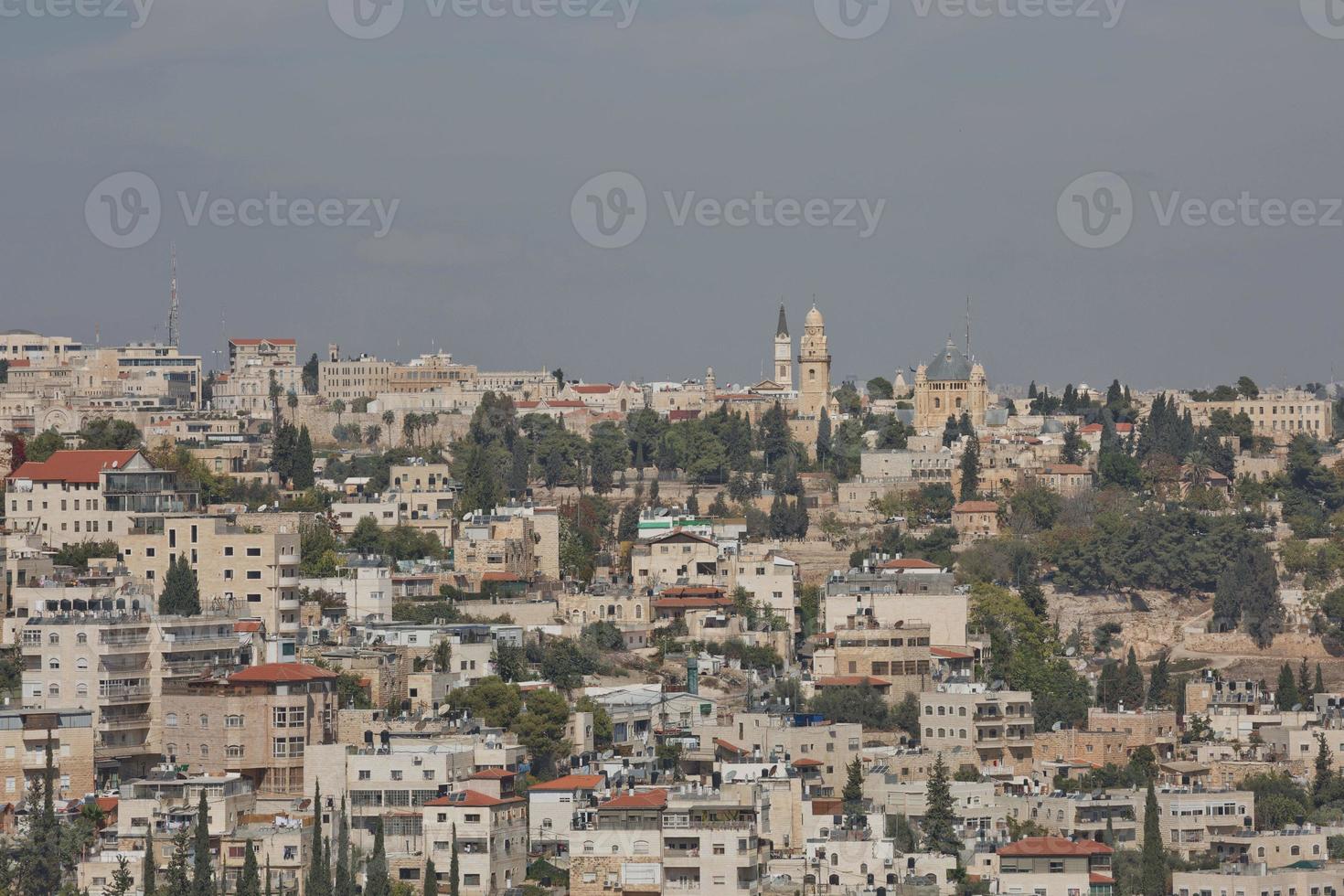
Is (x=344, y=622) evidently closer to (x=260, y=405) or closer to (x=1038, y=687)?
(x=1038, y=687)

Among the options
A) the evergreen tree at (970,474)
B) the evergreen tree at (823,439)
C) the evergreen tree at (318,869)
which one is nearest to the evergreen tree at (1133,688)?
the evergreen tree at (318,869)

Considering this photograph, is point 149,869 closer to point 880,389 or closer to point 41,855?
point 41,855

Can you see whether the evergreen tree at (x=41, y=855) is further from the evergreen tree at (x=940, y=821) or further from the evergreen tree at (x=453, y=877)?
the evergreen tree at (x=940, y=821)

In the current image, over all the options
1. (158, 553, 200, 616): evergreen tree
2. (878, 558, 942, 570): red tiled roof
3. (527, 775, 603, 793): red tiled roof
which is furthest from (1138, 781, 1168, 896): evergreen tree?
(878, 558, 942, 570): red tiled roof

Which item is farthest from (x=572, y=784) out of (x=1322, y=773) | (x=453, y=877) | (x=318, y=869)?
(x=1322, y=773)

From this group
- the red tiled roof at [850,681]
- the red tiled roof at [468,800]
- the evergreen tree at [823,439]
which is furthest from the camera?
→ the evergreen tree at [823,439]

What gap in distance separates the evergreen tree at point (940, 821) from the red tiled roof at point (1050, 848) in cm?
105

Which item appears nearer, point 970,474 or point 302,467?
point 302,467

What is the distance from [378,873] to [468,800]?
2.86 m

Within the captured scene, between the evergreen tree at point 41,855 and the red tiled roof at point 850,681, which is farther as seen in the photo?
the red tiled roof at point 850,681

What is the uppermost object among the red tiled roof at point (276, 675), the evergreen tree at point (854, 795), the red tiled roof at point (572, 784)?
the red tiled roof at point (276, 675)

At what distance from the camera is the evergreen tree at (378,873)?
165 feet

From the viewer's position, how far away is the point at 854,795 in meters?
57.9

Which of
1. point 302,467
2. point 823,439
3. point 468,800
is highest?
point 823,439
